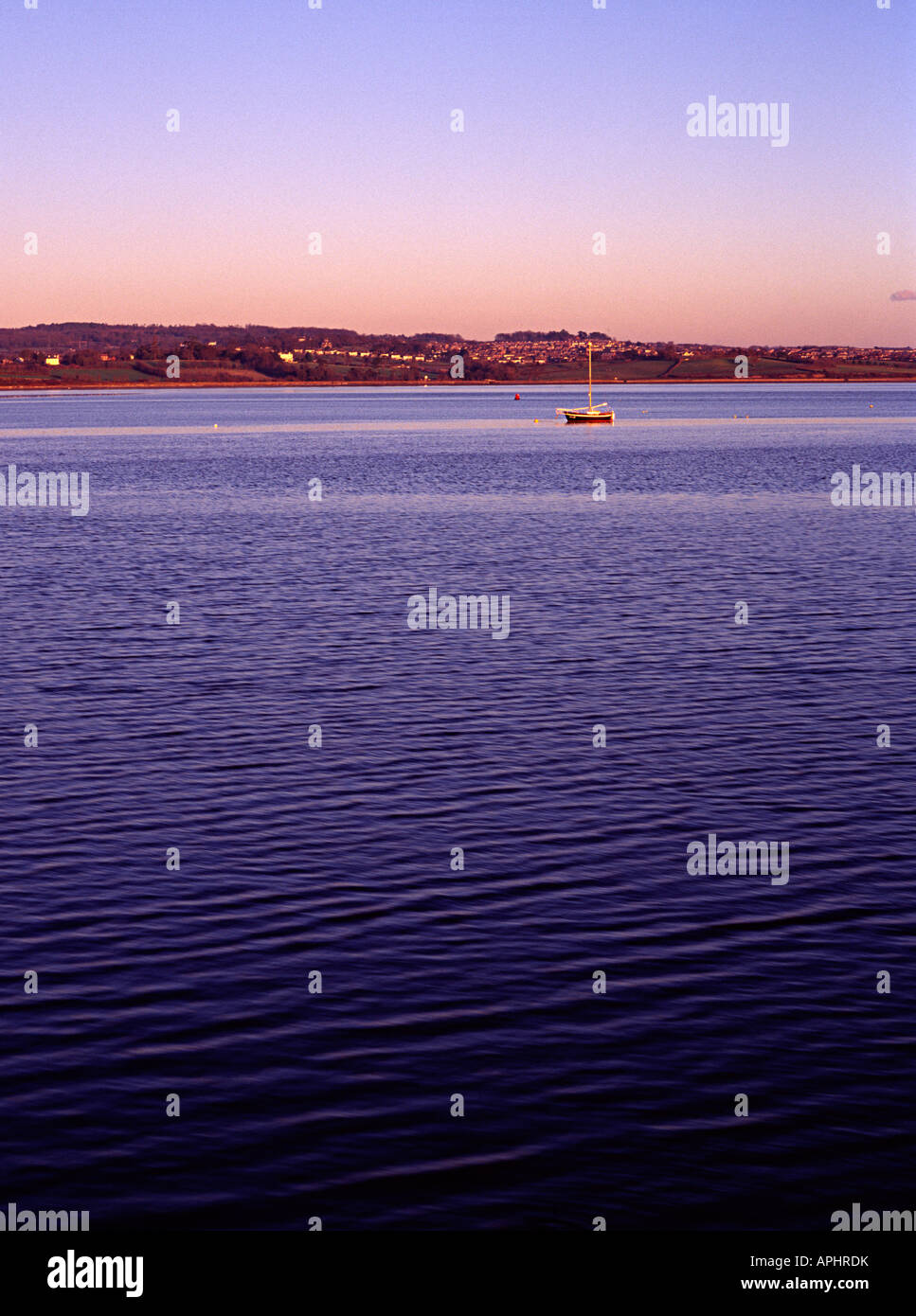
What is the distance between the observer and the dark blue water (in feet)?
52.1

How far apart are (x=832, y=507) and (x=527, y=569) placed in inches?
1623

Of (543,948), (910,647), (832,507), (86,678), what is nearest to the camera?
(543,948)

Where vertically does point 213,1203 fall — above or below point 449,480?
below

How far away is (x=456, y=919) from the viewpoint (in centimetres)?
2303

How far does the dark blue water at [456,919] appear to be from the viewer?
15867 millimetres

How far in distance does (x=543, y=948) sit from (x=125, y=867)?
7.83 meters

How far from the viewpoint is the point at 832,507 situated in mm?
103875

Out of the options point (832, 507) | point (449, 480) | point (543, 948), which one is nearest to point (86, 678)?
point (543, 948)

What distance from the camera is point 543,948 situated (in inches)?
858

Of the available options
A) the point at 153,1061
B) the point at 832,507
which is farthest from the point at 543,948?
the point at 832,507
